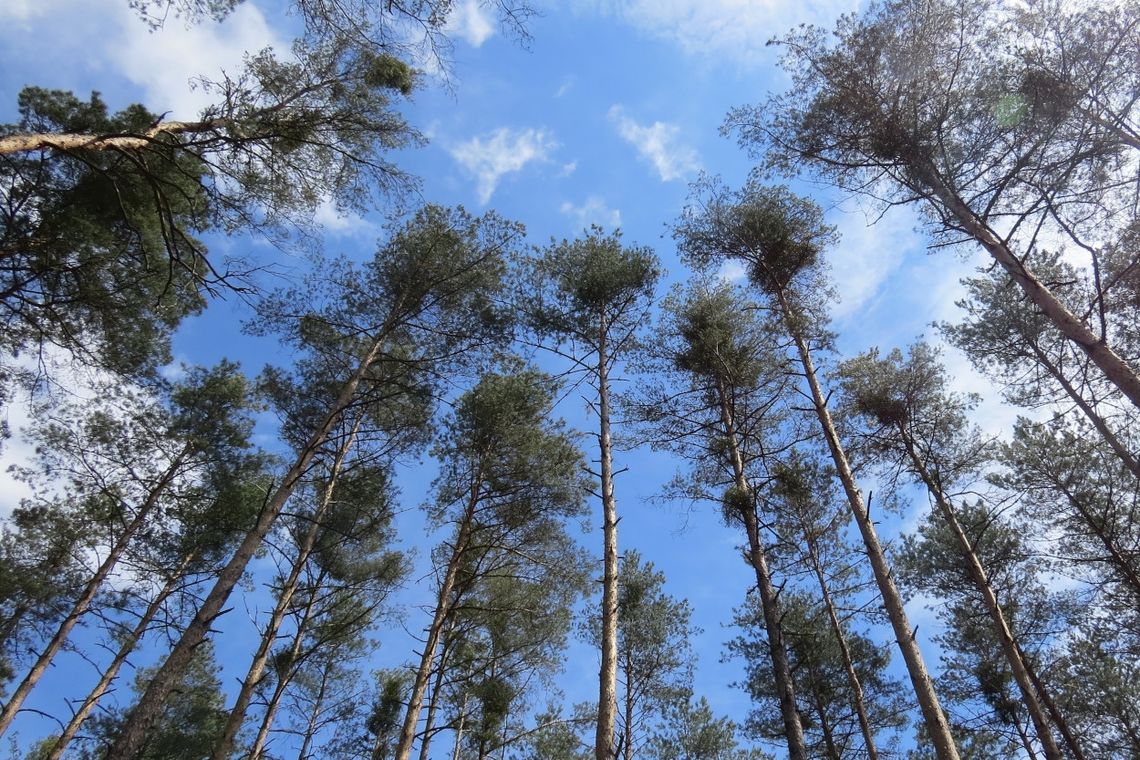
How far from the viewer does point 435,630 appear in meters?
8.75

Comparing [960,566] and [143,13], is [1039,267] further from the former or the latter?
[143,13]

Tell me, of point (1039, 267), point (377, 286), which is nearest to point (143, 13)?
point (377, 286)

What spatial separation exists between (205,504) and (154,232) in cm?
659

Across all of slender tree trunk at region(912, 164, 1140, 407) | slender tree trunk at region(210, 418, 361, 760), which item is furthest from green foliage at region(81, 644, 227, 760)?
slender tree trunk at region(912, 164, 1140, 407)

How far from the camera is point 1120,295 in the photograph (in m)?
9.30

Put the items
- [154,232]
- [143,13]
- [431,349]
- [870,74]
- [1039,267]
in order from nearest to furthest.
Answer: [143,13], [870,74], [154,232], [431,349], [1039,267]

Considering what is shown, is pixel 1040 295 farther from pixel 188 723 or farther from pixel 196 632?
pixel 188 723

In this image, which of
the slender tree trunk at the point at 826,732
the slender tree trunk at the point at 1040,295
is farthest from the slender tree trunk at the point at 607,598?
the slender tree trunk at the point at 826,732

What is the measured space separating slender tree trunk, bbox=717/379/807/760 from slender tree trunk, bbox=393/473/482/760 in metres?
4.51

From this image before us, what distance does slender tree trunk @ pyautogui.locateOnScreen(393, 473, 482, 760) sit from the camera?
25.6ft

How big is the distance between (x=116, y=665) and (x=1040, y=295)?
15.8 metres

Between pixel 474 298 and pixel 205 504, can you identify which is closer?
pixel 474 298

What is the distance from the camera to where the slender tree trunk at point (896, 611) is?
Result: 5.64 meters

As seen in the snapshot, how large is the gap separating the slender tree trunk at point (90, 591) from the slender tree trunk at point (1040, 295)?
14621mm
